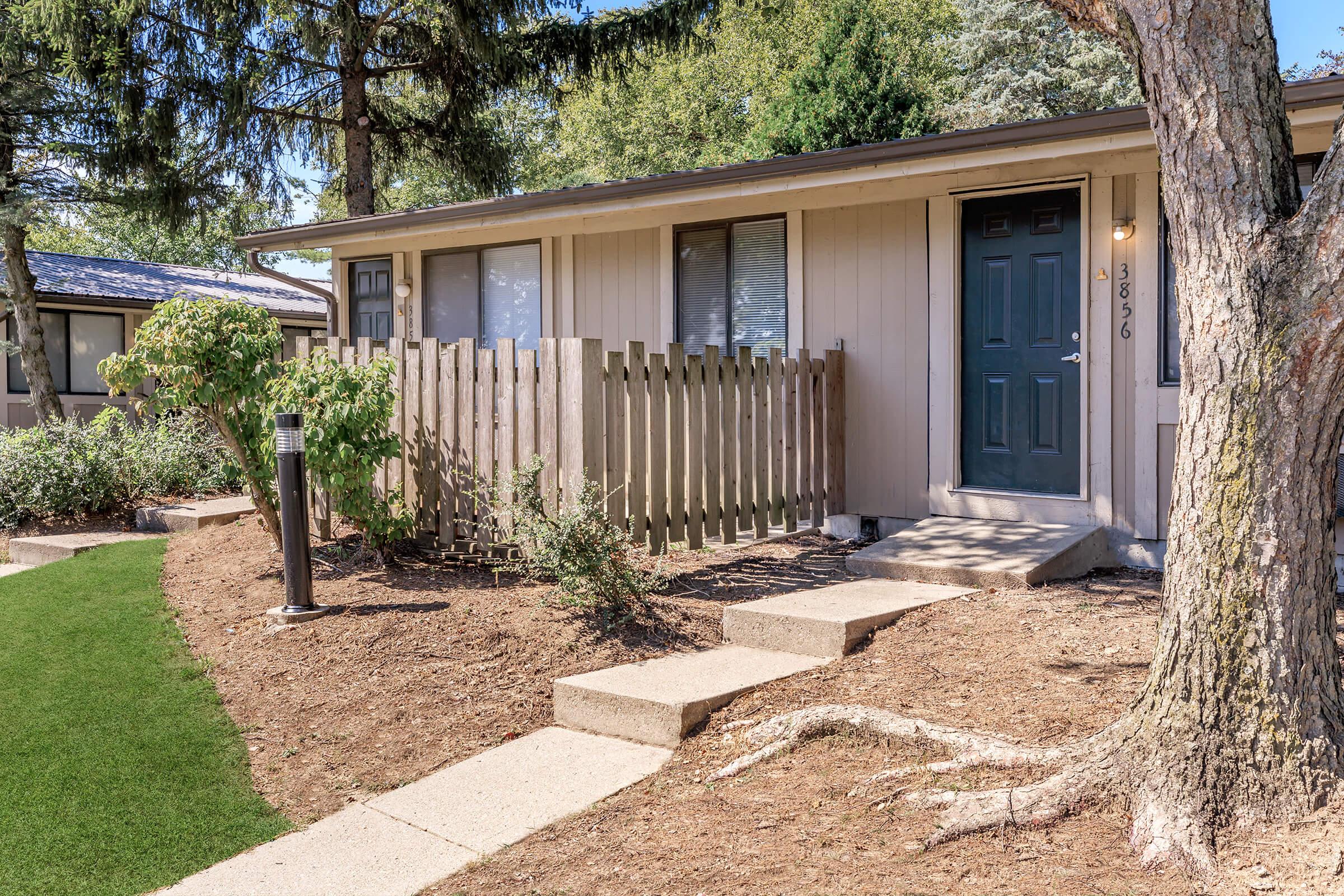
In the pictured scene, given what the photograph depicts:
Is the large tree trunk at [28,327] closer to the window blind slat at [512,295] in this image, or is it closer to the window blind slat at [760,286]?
the window blind slat at [512,295]

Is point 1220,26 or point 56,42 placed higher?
point 56,42

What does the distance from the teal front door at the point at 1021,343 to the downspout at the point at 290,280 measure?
6.74 m

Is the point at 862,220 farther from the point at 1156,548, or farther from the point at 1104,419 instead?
the point at 1156,548

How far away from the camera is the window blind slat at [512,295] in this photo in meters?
9.83

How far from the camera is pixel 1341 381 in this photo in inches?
98.3

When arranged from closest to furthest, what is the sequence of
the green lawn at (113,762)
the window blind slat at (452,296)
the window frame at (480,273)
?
the green lawn at (113,762) → the window frame at (480,273) → the window blind slat at (452,296)

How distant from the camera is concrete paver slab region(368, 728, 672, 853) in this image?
336 cm

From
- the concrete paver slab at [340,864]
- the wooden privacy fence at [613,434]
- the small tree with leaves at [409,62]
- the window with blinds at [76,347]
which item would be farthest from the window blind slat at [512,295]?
the window with blinds at [76,347]

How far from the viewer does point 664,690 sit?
13.2 ft

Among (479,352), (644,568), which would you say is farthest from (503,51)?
(644,568)

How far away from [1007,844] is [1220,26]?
218 cm

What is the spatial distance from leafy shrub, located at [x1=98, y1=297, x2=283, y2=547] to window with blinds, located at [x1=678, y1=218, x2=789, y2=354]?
3.39 metres

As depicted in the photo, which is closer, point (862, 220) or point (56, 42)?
point (862, 220)

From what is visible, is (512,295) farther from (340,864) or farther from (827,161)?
(340,864)
